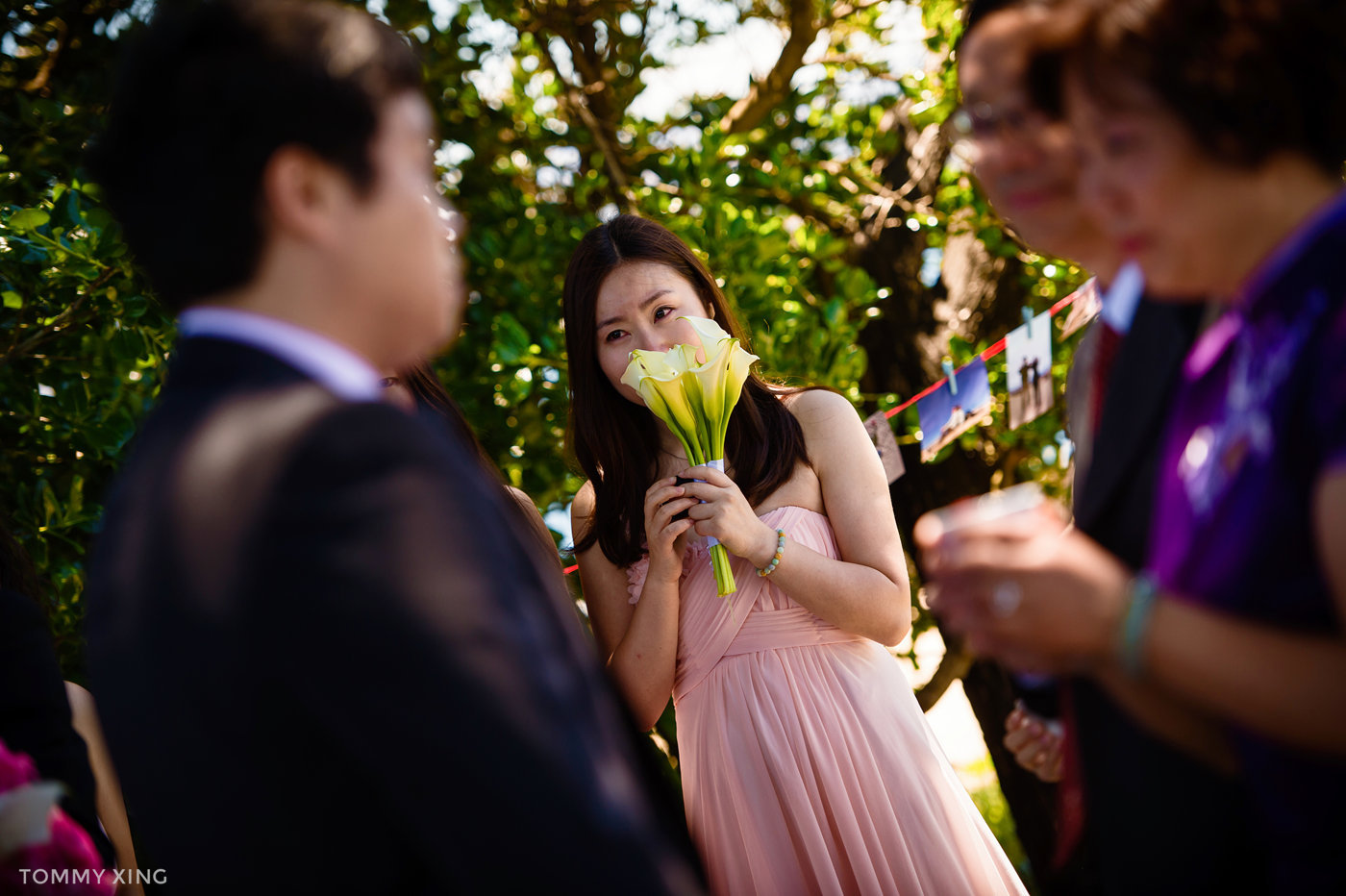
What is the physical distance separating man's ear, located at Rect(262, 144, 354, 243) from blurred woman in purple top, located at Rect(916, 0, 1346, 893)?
0.68 m

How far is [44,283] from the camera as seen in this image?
2.79m

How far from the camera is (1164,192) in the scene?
0.98 meters

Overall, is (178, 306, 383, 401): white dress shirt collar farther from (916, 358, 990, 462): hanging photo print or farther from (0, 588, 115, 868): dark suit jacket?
(916, 358, 990, 462): hanging photo print

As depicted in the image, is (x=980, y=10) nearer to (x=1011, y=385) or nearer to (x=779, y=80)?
(x=1011, y=385)

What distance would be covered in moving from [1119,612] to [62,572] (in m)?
2.85

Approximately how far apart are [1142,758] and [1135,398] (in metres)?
0.42

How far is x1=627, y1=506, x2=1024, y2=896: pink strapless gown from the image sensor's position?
7.09 feet

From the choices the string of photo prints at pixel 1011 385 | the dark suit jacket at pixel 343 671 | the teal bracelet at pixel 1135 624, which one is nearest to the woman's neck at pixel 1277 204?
the teal bracelet at pixel 1135 624

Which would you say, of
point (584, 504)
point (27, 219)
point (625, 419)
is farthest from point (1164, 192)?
point (27, 219)

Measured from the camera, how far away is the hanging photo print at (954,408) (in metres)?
3.13

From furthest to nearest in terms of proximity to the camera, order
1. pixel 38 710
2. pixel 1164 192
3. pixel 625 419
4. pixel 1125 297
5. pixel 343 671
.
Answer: pixel 625 419 < pixel 38 710 < pixel 1125 297 < pixel 1164 192 < pixel 343 671

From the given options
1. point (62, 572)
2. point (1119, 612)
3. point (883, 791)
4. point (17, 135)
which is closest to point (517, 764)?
point (1119, 612)

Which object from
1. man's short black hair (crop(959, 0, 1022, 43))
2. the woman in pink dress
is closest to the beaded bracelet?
the woman in pink dress

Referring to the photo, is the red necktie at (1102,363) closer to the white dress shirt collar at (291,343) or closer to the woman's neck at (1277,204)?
the woman's neck at (1277,204)
